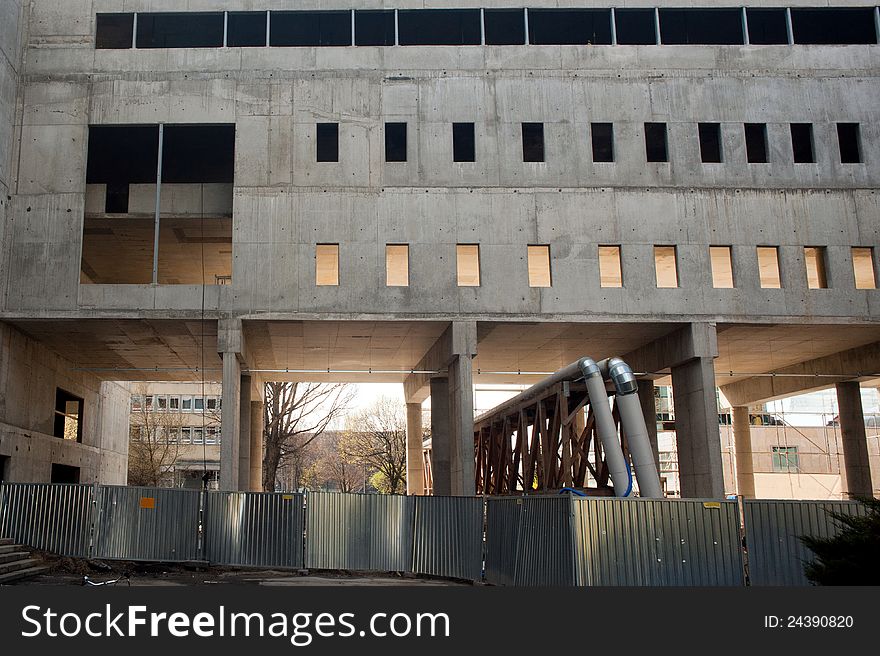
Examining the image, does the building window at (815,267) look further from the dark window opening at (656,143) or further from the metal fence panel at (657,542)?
the metal fence panel at (657,542)

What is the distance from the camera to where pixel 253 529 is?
2217 cm

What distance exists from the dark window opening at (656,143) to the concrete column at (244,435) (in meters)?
20.9

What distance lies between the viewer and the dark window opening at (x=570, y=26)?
3047cm

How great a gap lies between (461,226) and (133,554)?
48.9 ft

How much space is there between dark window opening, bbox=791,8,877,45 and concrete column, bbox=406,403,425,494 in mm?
25783

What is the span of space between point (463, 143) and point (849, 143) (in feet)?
46.4

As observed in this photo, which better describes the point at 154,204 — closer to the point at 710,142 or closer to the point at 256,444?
the point at 256,444

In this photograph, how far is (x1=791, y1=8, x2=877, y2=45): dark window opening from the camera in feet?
100

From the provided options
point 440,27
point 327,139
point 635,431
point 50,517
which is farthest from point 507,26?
point 50,517

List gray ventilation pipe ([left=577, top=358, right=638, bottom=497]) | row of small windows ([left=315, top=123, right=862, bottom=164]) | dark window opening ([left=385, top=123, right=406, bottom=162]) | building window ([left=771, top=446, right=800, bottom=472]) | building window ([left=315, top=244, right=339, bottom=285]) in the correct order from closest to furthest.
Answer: gray ventilation pipe ([left=577, top=358, right=638, bottom=497]) < building window ([left=315, top=244, right=339, bottom=285]) < dark window opening ([left=385, top=123, right=406, bottom=162]) < row of small windows ([left=315, top=123, right=862, bottom=164]) < building window ([left=771, top=446, right=800, bottom=472])

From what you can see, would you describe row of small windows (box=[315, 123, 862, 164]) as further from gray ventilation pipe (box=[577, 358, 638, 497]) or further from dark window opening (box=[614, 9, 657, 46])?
gray ventilation pipe (box=[577, 358, 638, 497])

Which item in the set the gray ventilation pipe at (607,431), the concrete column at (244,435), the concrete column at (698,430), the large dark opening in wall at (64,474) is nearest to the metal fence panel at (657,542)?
the gray ventilation pipe at (607,431)

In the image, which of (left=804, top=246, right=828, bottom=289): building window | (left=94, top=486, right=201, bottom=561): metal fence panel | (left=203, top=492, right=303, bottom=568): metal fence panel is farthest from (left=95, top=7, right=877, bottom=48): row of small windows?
(left=203, top=492, right=303, bottom=568): metal fence panel

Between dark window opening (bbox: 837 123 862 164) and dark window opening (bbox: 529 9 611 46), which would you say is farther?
dark window opening (bbox: 529 9 611 46)
